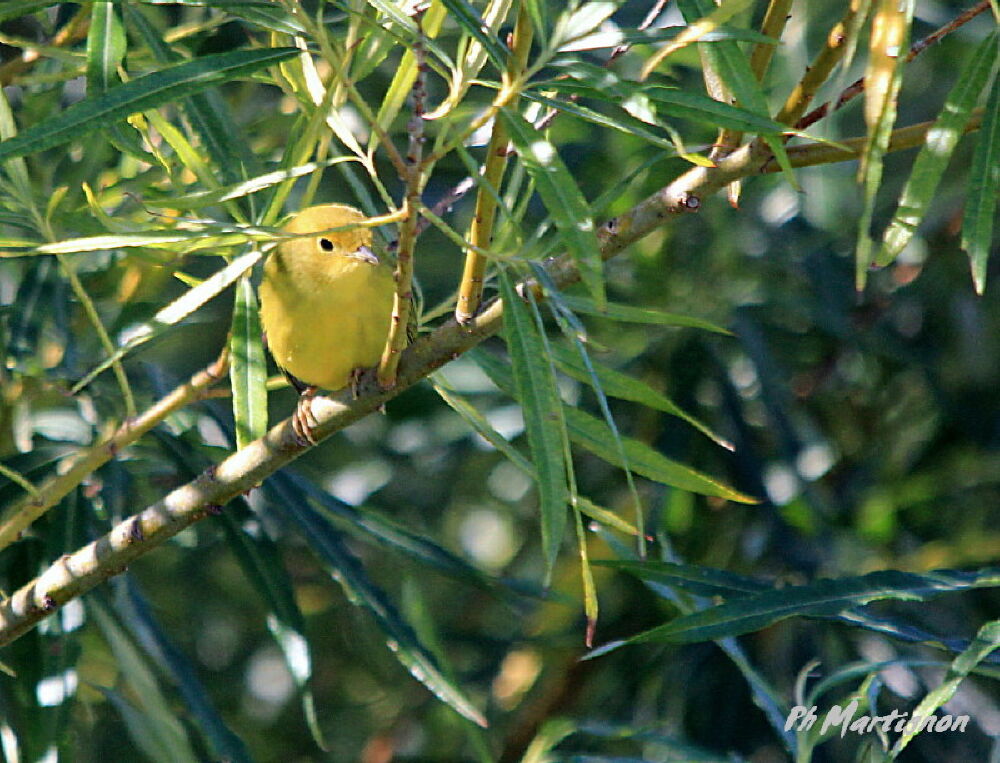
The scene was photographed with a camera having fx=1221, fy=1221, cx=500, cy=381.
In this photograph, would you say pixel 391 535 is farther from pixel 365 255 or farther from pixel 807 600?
pixel 807 600

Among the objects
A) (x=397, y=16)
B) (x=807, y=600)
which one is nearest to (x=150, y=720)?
(x=807, y=600)

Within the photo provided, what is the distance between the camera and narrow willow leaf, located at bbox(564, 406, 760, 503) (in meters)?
1.37

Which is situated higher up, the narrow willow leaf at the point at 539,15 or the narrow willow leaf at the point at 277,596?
the narrow willow leaf at the point at 539,15

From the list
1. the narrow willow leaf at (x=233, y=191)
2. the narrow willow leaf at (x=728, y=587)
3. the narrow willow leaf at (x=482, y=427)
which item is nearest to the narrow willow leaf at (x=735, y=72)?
the narrow willow leaf at (x=233, y=191)

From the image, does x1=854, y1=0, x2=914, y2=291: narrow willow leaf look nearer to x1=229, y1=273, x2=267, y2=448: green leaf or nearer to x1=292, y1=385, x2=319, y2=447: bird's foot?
x1=292, y1=385, x2=319, y2=447: bird's foot

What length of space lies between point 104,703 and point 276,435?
1.86 meters

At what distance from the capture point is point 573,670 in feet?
8.72

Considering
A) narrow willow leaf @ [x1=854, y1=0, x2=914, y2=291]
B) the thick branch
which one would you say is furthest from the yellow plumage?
narrow willow leaf @ [x1=854, y1=0, x2=914, y2=291]

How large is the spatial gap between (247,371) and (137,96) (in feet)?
1.46

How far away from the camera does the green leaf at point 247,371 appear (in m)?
1.43

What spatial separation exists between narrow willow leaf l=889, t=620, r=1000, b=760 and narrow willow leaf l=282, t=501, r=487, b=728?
61cm

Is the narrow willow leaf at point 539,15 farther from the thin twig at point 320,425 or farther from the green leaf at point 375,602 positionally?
the green leaf at point 375,602

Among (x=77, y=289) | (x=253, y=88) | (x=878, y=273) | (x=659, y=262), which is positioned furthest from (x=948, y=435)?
(x=77, y=289)

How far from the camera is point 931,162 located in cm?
107
